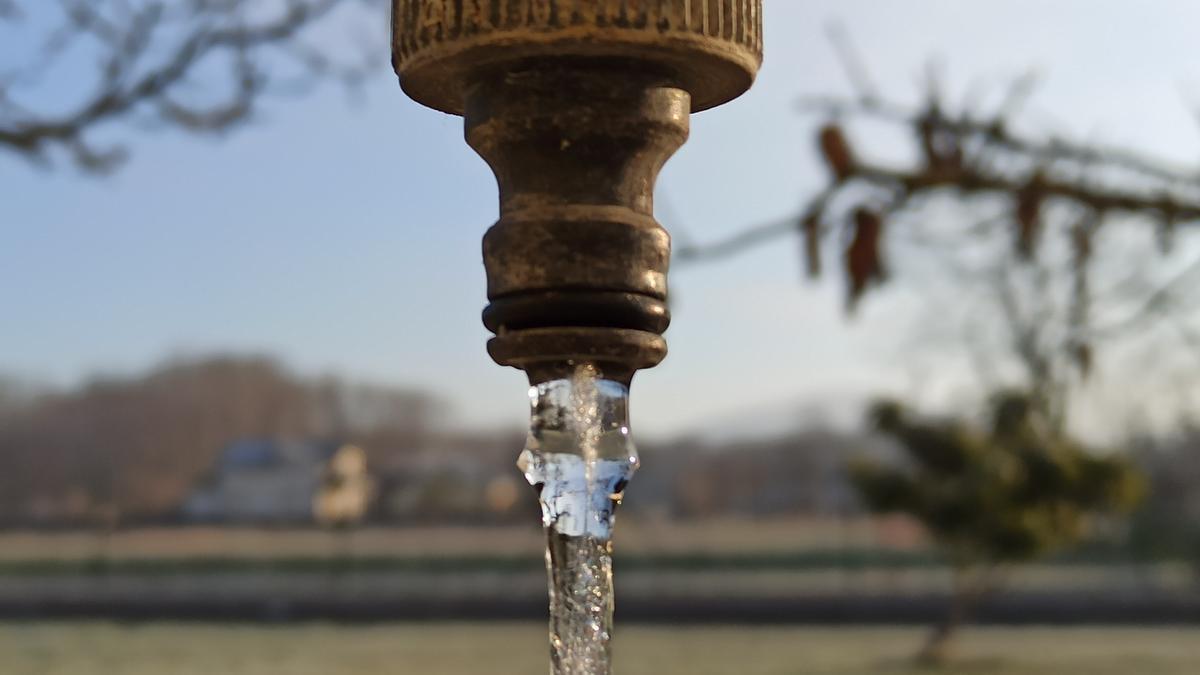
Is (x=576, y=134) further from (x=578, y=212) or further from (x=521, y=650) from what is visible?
(x=521, y=650)

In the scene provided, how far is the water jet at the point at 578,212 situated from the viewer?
17.3 inches

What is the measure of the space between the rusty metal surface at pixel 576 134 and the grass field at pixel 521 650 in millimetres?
6559

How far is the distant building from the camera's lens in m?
18.7

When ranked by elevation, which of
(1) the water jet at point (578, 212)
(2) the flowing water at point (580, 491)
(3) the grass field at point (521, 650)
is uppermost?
(1) the water jet at point (578, 212)

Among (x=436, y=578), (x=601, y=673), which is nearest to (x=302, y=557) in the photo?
(x=436, y=578)

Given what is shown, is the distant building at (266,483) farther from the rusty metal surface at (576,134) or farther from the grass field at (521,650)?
the rusty metal surface at (576,134)

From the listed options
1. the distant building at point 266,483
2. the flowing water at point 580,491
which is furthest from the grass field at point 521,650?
the distant building at point 266,483

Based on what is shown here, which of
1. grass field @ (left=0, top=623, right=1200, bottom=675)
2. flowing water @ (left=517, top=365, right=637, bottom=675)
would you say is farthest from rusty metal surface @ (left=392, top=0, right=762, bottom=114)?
grass field @ (left=0, top=623, right=1200, bottom=675)

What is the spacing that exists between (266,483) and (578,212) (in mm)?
19432

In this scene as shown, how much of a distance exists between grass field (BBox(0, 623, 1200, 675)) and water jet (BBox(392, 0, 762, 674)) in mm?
6552

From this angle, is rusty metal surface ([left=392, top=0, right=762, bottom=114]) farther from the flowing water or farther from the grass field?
the grass field

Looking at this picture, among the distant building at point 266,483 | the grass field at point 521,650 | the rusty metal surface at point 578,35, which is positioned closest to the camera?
the rusty metal surface at point 578,35

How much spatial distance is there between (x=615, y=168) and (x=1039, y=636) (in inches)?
406

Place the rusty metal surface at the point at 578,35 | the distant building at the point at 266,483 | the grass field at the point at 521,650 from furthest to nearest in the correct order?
1. the distant building at the point at 266,483
2. the grass field at the point at 521,650
3. the rusty metal surface at the point at 578,35
